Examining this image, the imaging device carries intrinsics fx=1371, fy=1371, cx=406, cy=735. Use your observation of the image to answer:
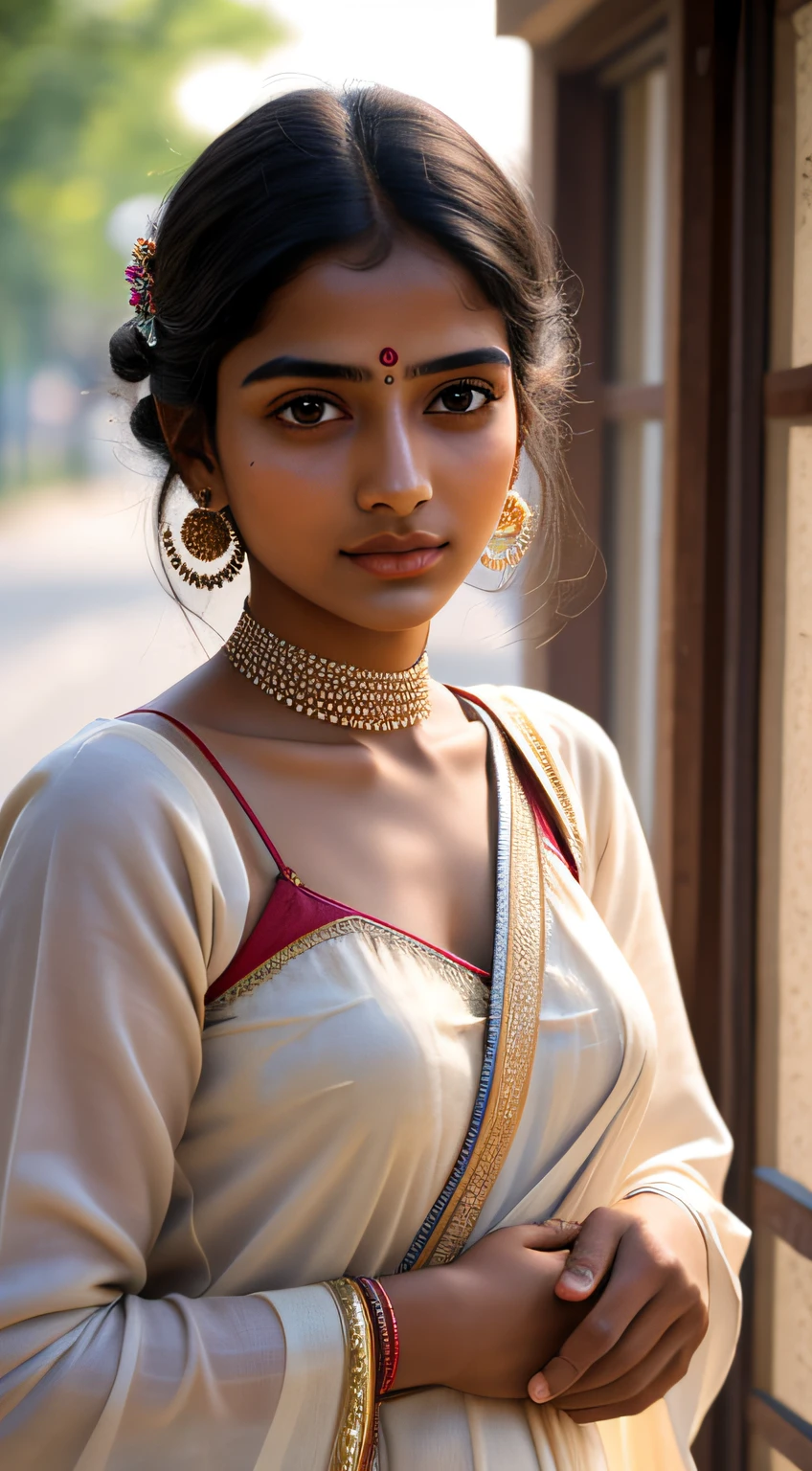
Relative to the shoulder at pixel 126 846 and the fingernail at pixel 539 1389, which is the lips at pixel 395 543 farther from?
the fingernail at pixel 539 1389

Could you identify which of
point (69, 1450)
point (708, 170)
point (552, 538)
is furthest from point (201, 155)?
point (69, 1450)

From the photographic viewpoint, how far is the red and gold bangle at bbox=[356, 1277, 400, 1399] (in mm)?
907

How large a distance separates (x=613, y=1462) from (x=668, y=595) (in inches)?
37.2

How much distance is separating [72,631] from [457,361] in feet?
39.3

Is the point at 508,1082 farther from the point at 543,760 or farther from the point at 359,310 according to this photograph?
the point at 359,310

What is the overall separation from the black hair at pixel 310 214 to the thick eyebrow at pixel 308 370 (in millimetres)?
40

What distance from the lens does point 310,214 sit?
3.09ft

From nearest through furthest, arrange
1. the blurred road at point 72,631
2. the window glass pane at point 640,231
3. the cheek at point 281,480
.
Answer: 1. the cheek at point 281,480
2. the window glass pane at point 640,231
3. the blurred road at point 72,631

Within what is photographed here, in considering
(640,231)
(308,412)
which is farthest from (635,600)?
(308,412)

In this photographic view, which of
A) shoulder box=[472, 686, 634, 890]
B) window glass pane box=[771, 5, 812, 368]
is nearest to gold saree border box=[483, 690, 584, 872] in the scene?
shoulder box=[472, 686, 634, 890]

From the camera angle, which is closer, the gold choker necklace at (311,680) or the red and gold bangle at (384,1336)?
the red and gold bangle at (384,1336)

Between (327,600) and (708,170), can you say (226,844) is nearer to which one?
(327,600)

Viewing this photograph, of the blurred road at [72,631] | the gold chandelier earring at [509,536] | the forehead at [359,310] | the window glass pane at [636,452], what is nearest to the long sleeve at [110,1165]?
the forehead at [359,310]

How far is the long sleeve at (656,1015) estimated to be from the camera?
121 centimetres
